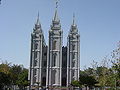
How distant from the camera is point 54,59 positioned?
99.9 m

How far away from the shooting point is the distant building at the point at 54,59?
9881 cm

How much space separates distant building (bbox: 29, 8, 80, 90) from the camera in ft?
324

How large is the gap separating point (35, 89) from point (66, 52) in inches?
862

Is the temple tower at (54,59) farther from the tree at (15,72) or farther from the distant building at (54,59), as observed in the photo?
the tree at (15,72)

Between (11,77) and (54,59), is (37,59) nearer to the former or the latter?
(54,59)

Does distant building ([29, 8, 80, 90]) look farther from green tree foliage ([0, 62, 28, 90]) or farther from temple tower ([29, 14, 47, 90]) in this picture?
green tree foliage ([0, 62, 28, 90])

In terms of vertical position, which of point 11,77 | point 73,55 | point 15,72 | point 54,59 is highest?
point 73,55

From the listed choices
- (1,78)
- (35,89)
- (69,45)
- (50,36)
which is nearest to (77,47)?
(69,45)

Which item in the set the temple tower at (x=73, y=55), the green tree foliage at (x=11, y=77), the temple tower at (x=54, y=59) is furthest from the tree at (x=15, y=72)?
the temple tower at (x=73, y=55)

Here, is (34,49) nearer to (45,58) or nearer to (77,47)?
(45,58)

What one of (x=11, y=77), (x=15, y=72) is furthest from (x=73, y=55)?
(x=11, y=77)

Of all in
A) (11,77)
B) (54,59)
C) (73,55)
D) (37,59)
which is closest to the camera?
(11,77)

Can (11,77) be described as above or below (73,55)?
below

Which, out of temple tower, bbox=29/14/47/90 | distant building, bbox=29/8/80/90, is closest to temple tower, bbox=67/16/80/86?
distant building, bbox=29/8/80/90
